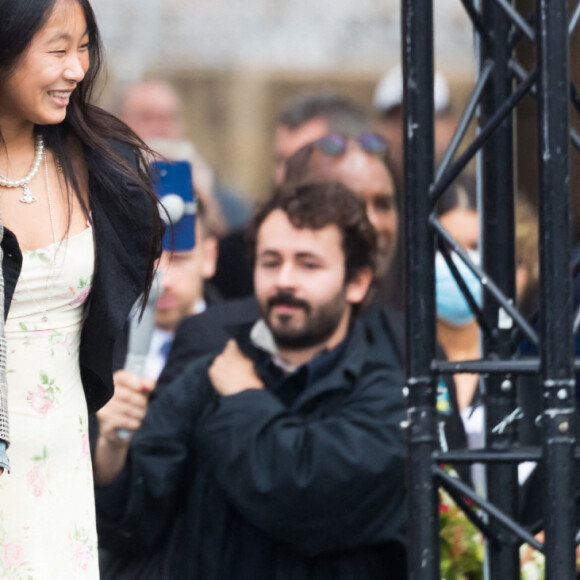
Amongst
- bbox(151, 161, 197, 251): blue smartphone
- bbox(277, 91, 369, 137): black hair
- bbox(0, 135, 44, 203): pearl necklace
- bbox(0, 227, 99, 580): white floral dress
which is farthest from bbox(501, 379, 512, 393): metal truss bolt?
bbox(277, 91, 369, 137): black hair

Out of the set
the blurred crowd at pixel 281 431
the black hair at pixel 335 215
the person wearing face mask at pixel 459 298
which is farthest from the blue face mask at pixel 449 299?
the black hair at pixel 335 215

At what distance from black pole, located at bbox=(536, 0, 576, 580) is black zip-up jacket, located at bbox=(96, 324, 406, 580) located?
0.60 metres

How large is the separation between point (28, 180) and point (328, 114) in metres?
3.76

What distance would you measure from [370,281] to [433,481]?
2.82 ft

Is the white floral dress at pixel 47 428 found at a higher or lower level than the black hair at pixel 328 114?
lower

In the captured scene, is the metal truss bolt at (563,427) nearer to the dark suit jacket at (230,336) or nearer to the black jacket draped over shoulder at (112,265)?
the dark suit jacket at (230,336)

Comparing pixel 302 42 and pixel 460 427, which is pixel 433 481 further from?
pixel 302 42

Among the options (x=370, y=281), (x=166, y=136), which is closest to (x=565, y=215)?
(x=370, y=281)

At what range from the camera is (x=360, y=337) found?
3.89 meters

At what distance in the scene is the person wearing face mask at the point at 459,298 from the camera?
460cm

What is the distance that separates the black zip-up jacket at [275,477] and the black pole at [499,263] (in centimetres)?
27

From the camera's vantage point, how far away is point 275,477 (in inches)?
142

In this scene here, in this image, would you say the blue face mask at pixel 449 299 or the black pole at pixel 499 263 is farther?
the blue face mask at pixel 449 299

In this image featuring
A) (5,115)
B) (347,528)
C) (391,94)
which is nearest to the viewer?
(5,115)
